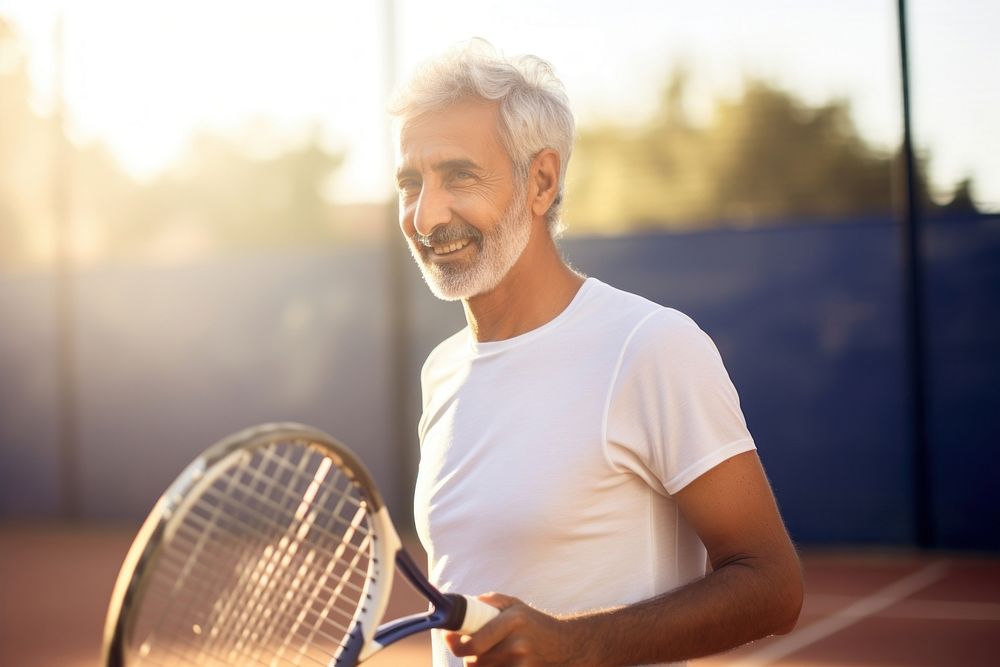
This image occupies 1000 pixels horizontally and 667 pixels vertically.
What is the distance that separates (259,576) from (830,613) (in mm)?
5184

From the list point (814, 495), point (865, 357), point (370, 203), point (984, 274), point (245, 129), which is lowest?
point (814, 495)

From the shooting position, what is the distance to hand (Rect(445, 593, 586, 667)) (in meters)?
1.71

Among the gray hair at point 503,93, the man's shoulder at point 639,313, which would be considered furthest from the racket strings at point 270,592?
the gray hair at point 503,93

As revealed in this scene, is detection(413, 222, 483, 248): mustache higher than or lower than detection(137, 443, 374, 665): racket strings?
higher

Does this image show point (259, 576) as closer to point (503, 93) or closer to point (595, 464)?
point (595, 464)

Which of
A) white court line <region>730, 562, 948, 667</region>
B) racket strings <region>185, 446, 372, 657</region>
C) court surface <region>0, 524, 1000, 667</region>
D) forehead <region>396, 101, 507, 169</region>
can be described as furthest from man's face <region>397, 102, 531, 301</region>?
white court line <region>730, 562, 948, 667</region>

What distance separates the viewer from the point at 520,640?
171 cm

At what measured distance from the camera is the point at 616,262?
30.4 feet

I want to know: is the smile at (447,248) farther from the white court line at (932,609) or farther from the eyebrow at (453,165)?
the white court line at (932,609)

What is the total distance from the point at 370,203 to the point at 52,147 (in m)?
2.90

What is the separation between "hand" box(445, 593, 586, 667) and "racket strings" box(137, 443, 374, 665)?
12.7 inches

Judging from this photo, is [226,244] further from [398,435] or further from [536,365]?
[536,365]

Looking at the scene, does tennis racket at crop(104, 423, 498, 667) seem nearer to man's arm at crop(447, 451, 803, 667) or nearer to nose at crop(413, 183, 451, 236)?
man's arm at crop(447, 451, 803, 667)

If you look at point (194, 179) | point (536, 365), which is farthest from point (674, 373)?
point (194, 179)
